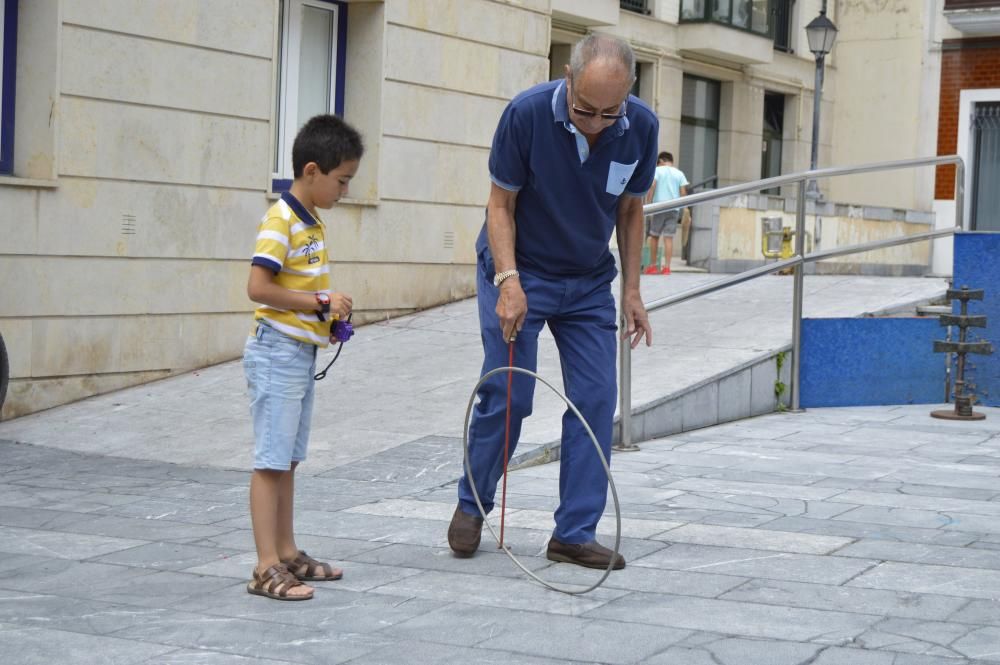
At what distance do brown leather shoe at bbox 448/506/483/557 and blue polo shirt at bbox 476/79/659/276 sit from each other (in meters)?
0.93

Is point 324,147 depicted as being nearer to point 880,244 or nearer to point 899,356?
point 899,356

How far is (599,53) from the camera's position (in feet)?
14.7

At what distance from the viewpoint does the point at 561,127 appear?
4.76 m

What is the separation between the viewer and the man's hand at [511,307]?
4.77 meters

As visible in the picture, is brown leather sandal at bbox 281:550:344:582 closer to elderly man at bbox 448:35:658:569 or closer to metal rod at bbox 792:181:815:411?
elderly man at bbox 448:35:658:569

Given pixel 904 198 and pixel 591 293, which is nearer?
pixel 591 293

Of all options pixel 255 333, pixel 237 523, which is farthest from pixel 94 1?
pixel 255 333

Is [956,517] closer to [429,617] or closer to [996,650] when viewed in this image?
[996,650]

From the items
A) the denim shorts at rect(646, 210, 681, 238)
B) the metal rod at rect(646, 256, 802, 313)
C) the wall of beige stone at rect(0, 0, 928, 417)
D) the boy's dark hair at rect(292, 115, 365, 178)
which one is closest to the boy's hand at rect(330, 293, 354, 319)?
the boy's dark hair at rect(292, 115, 365, 178)

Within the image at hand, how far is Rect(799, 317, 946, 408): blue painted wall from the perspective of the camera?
30.8ft

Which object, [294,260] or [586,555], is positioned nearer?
[294,260]

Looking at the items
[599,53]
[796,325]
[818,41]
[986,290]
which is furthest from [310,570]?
[818,41]

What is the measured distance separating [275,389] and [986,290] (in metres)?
6.58

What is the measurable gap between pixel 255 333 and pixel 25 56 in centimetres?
574
